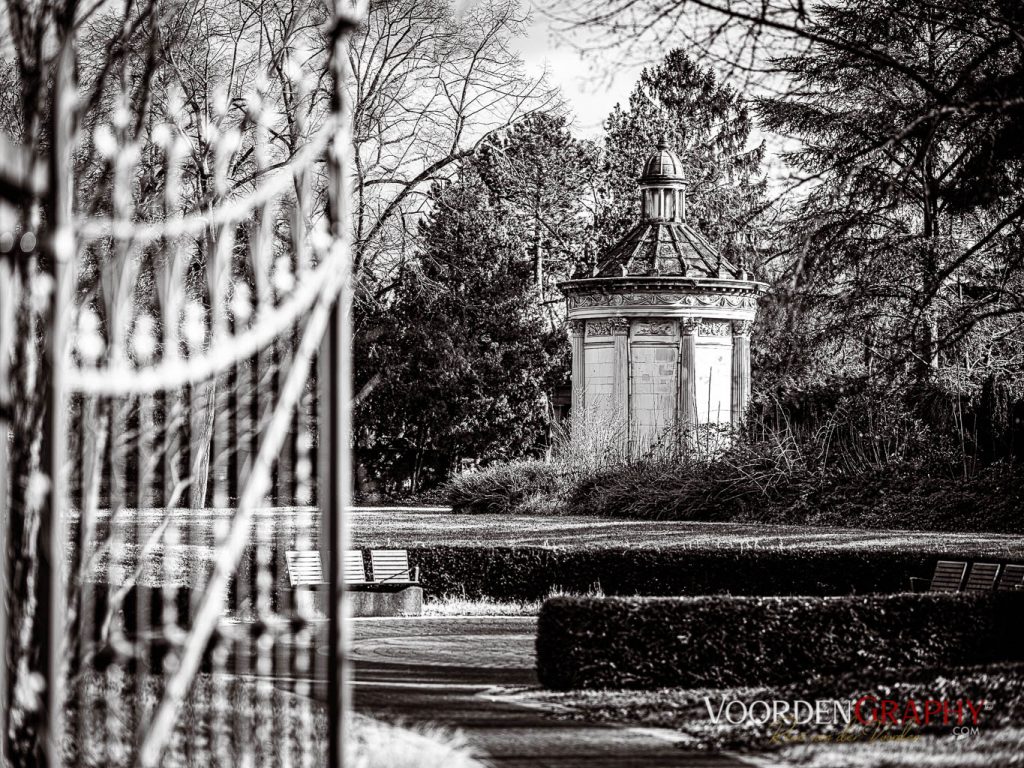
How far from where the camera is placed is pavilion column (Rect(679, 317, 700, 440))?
30202 mm

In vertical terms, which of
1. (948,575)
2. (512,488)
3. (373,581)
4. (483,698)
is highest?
(512,488)

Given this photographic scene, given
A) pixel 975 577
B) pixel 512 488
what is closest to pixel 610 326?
pixel 512 488

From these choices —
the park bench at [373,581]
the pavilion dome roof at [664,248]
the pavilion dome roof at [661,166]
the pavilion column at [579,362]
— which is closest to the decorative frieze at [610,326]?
the pavilion column at [579,362]

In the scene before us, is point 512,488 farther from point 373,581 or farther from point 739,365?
point 373,581

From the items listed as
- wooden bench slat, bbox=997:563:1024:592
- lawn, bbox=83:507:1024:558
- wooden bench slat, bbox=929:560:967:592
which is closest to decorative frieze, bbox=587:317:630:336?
lawn, bbox=83:507:1024:558

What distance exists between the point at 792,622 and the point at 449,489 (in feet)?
64.0

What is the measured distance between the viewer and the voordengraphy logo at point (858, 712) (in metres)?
8.41

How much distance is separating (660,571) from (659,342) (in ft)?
46.3

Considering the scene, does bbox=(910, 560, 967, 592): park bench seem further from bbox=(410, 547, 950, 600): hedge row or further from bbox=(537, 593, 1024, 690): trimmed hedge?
bbox=(537, 593, 1024, 690): trimmed hedge

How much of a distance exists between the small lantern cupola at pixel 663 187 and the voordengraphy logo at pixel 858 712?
25.0 meters

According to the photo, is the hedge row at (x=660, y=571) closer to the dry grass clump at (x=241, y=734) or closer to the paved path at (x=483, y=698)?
the paved path at (x=483, y=698)

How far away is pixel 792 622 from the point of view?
10602mm

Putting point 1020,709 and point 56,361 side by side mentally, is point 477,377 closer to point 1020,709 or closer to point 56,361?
point 1020,709

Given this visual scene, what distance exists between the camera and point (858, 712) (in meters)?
8.56
